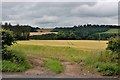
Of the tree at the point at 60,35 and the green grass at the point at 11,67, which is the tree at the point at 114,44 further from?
the tree at the point at 60,35

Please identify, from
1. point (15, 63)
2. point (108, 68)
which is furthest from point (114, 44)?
point (15, 63)

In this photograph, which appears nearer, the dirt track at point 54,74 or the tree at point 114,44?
the dirt track at point 54,74

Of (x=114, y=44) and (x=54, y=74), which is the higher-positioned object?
(x=114, y=44)

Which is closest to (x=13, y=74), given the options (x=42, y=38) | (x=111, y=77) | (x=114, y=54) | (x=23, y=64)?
(x=23, y=64)

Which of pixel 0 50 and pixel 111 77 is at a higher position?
pixel 0 50

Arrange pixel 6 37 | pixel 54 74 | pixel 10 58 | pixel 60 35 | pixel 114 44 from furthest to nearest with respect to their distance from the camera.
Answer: pixel 60 35 → pixel 6 37 → pixel 114 44 → pixel 10 58 → pixel 54 74

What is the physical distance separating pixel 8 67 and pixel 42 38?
29188 millimetres

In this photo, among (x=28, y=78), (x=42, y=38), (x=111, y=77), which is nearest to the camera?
(x=28, y=78)

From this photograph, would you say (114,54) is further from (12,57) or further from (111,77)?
(12,57)

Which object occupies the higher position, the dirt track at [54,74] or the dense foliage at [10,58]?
the dense foliage at [10,58]

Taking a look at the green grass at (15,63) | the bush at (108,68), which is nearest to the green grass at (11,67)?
the green grass at (15,63)

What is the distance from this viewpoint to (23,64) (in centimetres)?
1445

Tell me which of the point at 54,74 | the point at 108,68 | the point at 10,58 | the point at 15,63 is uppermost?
the point at 10,58

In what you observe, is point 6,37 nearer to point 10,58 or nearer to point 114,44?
point 10,58
